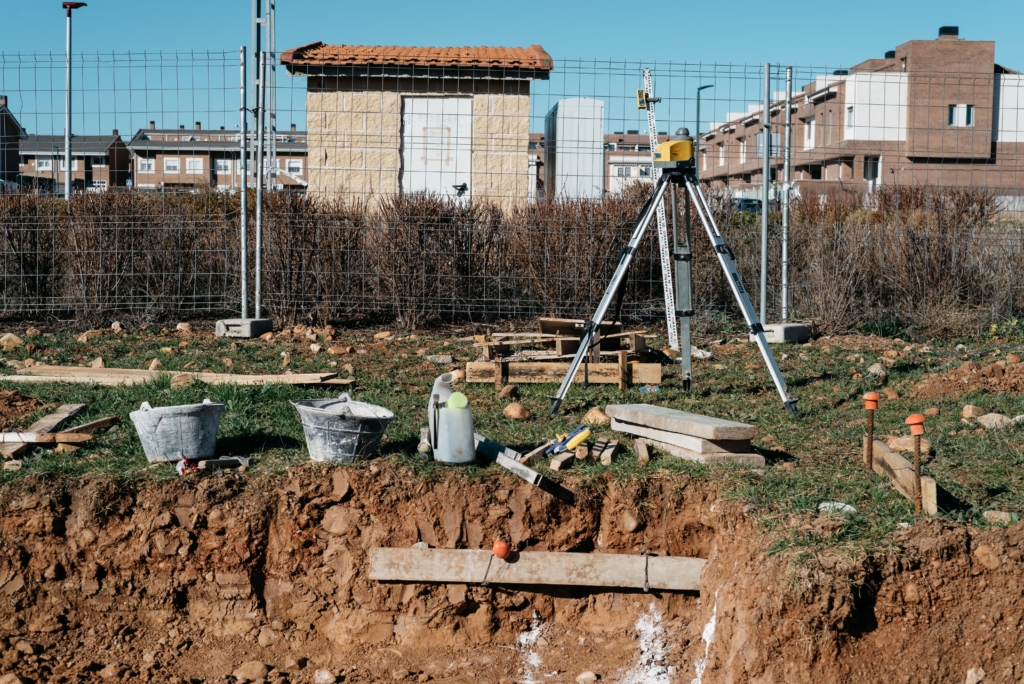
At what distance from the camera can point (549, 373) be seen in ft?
26.2

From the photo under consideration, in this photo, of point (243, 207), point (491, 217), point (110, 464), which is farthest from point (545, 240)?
point (110, 464)

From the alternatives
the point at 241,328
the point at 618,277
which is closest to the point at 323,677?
the point at 618,277

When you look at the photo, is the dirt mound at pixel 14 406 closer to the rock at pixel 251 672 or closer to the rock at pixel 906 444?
the rock at pixel 251 672

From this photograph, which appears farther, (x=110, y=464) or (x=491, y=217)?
(x=491, y=217)

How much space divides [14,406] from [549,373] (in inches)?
156

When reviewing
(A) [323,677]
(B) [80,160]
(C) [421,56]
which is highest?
(B) [80,160]

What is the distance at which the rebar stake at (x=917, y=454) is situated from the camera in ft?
15.2

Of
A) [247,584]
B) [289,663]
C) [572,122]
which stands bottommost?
[289,663]

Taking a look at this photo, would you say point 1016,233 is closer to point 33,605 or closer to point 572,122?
point 572,122

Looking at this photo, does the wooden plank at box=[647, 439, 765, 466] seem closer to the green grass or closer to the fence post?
the green grass

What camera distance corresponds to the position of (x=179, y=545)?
5.32m

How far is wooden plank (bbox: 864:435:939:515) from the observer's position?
480 centimetres

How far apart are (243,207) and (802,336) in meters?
6.06

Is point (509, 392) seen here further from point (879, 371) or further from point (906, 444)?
point (879, 371)
